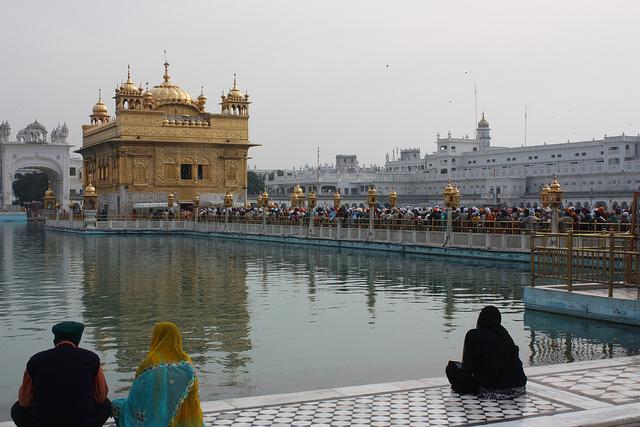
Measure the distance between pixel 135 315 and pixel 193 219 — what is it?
32029 millimetres

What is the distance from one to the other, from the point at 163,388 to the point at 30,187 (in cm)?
8555

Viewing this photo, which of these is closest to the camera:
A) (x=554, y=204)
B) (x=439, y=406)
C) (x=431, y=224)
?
(x=439, y=406)

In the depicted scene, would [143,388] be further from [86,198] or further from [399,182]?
[399,182]

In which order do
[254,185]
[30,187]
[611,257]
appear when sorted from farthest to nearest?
[254,185] < [30,187] < [611,257]

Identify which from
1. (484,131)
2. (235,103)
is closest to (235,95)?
(235,103)

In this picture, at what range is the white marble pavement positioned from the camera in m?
5.76

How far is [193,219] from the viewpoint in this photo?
145ft

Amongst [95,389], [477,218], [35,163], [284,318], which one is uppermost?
[35,163]

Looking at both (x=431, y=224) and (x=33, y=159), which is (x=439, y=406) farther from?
(x=33, y=159)

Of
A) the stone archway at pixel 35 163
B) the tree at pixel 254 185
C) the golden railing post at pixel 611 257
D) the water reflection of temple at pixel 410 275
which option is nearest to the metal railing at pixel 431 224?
the golden railing post at pixel 611 257

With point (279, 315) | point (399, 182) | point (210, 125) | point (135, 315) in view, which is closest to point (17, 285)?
point (135, 315)

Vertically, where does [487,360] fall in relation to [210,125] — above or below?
below

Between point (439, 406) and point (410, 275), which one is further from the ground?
point (439, 406)

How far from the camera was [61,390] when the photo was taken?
4.56 m
